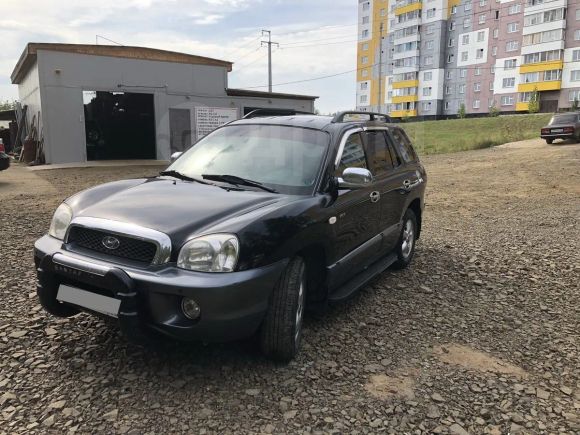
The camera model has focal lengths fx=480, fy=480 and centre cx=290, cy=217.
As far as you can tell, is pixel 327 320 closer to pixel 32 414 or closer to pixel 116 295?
pixel 116 295

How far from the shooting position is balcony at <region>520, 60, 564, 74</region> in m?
54.5

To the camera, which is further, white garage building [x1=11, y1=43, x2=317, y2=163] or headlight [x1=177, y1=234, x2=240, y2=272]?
white garage building [x1=11, y1=43, x2=317, y2=163]

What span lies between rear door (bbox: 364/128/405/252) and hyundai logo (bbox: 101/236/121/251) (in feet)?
7.95

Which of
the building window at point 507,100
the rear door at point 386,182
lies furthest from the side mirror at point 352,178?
the building window at point 507,100

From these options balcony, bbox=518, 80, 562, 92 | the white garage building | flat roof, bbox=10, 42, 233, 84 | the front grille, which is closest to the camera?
the front grille

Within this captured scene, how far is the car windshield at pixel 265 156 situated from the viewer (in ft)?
12.1

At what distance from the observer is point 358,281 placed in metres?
4.14

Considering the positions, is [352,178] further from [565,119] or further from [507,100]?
[507,100]

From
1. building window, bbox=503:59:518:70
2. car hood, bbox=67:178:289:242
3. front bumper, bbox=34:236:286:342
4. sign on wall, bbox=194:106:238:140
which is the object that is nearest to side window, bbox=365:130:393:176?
car hood, bbox=67:178:289:242

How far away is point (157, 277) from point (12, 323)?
1.80 meters

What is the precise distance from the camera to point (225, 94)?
21375 millimetres

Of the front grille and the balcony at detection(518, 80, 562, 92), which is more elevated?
the balcony at detection(518, 80, 562, 92)

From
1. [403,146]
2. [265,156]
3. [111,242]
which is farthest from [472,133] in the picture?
[111,242]

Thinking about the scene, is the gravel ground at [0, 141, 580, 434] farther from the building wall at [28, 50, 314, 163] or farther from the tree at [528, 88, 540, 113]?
the tree at [528, 88, 540, 113]
